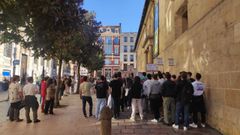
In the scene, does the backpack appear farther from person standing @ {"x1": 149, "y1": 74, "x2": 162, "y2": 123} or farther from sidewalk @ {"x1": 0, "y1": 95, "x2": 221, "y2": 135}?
person standing @ {"x1": 149, "y1": 74, "x2": 162, "y2": 123}

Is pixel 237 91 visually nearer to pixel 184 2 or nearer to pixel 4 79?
pixel 184 2

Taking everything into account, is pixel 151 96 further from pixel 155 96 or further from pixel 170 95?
pixel 170 95

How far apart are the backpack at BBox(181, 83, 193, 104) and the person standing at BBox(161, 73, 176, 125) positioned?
0.68 meters

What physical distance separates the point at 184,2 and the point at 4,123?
1034 centimetres

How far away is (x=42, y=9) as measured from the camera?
6.90 m

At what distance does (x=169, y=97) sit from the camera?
1037cm

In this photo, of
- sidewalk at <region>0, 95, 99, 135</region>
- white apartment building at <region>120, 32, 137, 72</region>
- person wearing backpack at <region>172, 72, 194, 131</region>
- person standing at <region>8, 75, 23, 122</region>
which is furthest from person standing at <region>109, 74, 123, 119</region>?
white apartment building at <region>120, 32, 137, 72</region>

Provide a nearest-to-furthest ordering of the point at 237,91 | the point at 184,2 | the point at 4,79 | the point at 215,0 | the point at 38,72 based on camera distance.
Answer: the point at 237,91, the point at 215,0, the point at 184,2, the point at 4,79, the point at 38,72

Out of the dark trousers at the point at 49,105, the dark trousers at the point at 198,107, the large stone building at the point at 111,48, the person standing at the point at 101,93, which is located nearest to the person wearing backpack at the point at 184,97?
the dark trousers at the point at 198,107

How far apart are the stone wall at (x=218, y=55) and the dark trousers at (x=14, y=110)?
7.34 meters

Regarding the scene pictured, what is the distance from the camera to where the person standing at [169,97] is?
1026 centimetres

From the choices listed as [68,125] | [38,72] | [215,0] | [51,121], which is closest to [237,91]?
[215,0]

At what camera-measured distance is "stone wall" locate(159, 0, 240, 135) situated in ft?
25.5

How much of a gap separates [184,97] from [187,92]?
0.21 meters
